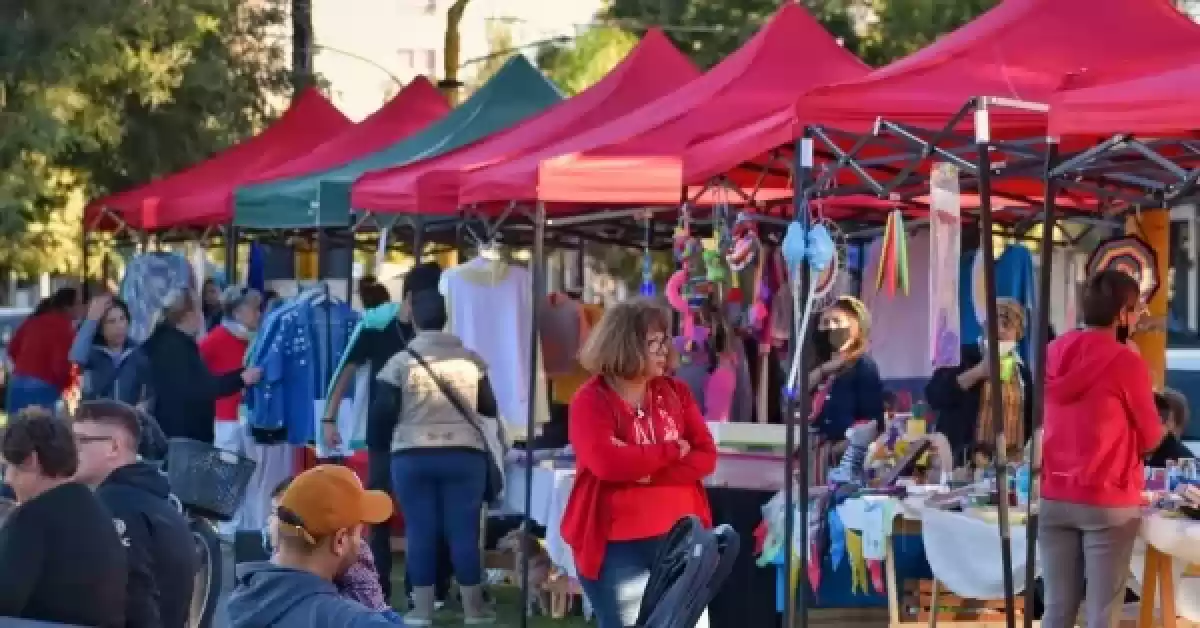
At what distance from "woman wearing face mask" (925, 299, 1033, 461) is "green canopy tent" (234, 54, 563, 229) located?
5571mm

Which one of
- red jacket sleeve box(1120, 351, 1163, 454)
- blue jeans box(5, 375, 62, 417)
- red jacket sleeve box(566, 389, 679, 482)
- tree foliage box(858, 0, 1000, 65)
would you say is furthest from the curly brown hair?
tree foliage box(858, 0, 1000, 65)

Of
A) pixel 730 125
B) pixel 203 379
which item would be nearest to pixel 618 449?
pixel 730 125

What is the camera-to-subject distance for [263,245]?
74.1 ft

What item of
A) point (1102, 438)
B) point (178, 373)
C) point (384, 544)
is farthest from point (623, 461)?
point (178, 373)

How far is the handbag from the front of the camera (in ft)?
36.9

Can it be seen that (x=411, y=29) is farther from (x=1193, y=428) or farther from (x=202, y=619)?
(x=202, y=619)

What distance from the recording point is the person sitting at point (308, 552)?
15.2ft

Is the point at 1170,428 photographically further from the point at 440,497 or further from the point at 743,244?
the point at 440,497

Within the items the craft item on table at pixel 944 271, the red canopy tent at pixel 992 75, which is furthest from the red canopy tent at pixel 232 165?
the craft item on table at pixel 944 271

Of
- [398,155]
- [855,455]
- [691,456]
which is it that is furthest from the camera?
[398,155]

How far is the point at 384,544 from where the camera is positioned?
12336 millimetres

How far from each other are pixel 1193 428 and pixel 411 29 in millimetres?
73599

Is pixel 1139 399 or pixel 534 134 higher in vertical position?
pixel 534 134

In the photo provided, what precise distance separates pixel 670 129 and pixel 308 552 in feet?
23.3
